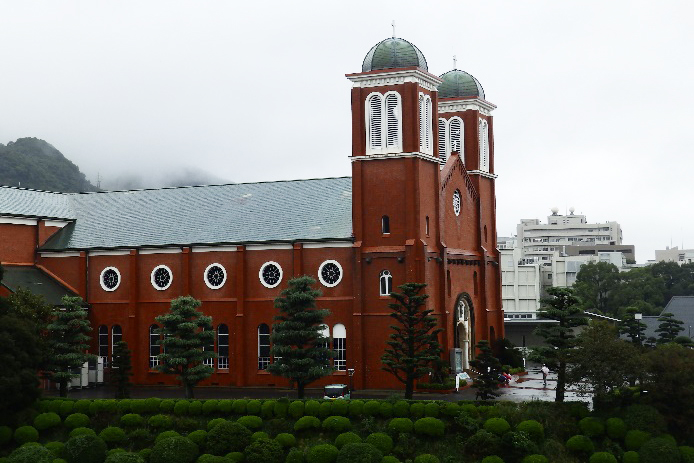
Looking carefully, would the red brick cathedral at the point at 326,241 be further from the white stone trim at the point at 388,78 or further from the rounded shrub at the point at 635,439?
the rounded shrub at the point at 635,439

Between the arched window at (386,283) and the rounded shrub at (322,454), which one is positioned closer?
the rounded shrub at (322,454)

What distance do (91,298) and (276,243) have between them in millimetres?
12890

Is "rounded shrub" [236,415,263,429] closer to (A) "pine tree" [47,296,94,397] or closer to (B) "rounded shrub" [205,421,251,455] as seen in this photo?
(B) "rounded shrub" [205,421,251,455]

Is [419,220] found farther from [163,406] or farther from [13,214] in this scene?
[13,214]

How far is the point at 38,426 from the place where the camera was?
40281 millimetres

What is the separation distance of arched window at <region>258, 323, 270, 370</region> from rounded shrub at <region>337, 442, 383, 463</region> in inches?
643

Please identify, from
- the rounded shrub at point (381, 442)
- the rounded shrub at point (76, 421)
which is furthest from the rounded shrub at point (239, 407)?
the rounded shrub at point (76, 421)

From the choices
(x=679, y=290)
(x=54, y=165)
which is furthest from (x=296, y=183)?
(x=54, y=165)

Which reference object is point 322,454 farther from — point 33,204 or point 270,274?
point 33,204

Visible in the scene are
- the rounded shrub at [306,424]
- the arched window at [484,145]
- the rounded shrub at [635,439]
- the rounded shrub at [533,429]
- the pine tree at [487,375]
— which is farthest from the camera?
the arched window at [484,145]

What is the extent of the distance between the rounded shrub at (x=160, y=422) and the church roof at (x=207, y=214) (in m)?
14.6

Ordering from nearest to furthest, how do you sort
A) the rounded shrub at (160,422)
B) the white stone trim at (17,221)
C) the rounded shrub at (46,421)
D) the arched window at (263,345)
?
the rounded shrub at (160,422) < the rounded shrub at (46,421) < the arched window at (263,345) < the white stone trim at (17,221)

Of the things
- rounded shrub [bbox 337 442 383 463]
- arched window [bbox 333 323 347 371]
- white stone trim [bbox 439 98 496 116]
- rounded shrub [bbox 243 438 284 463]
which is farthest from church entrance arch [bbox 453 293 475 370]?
rounded shrub [bbox 243 438 284 463]

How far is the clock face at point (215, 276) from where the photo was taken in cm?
5300
